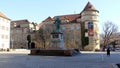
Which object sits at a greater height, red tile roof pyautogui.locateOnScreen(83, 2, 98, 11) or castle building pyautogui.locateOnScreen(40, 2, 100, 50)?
red tile roof pyautogui.locateOnScreen(83, 2, 98, 11)

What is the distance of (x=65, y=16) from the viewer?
100750mm

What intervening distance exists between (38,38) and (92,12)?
2442cm

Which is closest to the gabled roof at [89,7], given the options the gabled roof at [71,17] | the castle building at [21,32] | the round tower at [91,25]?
the round tower at [91,25]

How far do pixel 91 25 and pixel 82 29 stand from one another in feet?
21.1

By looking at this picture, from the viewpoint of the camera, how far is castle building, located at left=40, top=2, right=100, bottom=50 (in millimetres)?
86438

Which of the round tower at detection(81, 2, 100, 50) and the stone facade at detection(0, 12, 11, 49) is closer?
the round tower at detection(81, 2, 100, 50)

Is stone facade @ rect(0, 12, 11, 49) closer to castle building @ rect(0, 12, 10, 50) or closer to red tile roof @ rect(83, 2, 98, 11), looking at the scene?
castle building @ rect(0, 12, 10, 50)

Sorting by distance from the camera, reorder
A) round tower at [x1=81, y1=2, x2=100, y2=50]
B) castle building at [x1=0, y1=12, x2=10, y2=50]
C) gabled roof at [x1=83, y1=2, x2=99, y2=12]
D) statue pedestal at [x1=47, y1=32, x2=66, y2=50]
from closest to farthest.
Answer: statue pedestal at [x1=47, y1=32, x2=66, y2=50] → round tower at [x1=81, y1=2, x2=100, y2=50] → castle building at [x1=0, y1=12, x2=10, y2=50] → gabled roof at [x1=83, y1=2, x2=99, y2=12]

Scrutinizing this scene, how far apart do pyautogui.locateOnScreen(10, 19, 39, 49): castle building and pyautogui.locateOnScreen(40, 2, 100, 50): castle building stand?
10.4m

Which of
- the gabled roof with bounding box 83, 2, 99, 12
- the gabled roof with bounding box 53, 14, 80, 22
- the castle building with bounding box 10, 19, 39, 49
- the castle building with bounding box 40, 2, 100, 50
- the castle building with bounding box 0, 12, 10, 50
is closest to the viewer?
the castle building with bounding box 40, 2, 100, 50

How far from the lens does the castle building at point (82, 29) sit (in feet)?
284

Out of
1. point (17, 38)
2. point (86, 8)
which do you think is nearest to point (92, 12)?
point (86, 8)

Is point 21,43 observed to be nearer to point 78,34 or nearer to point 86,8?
point 78,34

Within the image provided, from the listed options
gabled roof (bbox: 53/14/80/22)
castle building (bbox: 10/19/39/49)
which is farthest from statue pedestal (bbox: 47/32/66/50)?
castle building (bbox: 10/19/39/49)
